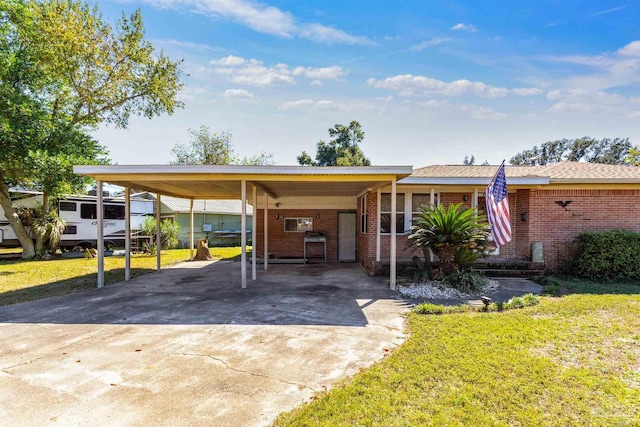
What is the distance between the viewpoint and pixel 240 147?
2986cm

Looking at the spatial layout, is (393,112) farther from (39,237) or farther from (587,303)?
(39,237)

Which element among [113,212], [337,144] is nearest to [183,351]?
[113,212]

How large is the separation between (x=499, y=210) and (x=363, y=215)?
16.4ft

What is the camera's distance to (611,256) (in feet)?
26.3

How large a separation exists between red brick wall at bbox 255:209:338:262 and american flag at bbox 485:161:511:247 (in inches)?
279

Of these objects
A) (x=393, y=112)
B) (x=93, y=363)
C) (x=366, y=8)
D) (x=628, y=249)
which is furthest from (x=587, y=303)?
(x=393, y=112)

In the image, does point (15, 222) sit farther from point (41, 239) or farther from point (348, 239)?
point (348, 239)

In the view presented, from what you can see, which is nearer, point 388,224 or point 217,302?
point 217,302

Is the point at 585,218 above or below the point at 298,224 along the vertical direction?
above

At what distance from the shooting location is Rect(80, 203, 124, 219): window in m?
15.7

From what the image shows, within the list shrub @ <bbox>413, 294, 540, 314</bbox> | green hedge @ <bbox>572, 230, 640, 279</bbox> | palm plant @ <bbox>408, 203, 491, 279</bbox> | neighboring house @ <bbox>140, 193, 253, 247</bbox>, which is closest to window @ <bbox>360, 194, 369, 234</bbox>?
palm plant @ <bbox>408, 203, 491, 279</bbox>

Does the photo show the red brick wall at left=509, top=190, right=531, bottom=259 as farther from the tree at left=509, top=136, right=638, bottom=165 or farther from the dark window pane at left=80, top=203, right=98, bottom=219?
the tree at left=509, top=136, right=638, bottom=165

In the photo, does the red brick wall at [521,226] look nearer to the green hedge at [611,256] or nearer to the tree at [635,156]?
the green hedge at [611,256]

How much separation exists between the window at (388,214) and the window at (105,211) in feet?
46.7
